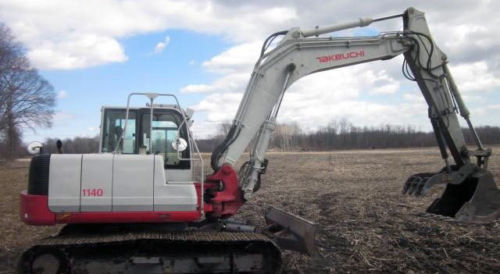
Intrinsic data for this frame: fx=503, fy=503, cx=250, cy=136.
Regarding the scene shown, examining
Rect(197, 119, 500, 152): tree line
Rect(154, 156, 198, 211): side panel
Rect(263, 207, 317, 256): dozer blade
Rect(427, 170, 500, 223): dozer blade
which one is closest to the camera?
Rect(154, 156, 198, 211): side panel

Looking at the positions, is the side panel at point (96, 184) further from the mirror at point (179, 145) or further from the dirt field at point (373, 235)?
the dirt field at point (373, 235)

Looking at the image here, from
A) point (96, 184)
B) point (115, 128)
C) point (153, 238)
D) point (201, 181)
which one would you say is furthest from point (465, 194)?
point (96, 184)

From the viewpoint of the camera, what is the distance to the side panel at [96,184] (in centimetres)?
783

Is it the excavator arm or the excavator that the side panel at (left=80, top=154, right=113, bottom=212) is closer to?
the excavator

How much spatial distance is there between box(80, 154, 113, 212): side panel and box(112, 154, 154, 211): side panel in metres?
0.09

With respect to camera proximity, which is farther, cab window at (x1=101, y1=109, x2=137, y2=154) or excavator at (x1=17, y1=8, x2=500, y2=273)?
cab window at (x1=101, y1=109, x2=137, y2=154)

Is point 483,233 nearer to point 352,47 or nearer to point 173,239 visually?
point 352,47

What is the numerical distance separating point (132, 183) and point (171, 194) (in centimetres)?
63

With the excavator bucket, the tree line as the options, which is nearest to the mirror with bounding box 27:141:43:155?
the excavator bucket

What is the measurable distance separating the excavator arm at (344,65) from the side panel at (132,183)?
Answer: 1.38 metres

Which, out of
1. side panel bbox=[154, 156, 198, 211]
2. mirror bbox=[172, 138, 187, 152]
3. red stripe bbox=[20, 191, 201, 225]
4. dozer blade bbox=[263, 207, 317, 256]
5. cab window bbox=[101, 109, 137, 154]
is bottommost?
dozer blade bbox=[263, 207, 317, 256]

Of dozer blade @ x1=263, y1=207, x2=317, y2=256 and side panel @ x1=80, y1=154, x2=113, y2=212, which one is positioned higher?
side panel @ x1=80, y1=154, x2=113, y2=212

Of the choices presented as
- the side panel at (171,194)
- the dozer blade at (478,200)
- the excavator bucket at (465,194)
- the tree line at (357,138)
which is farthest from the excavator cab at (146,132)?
the tree line at (357,138)

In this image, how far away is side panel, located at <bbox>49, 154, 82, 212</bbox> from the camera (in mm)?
7816
